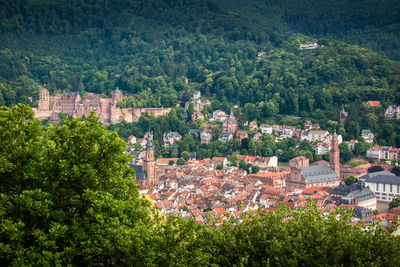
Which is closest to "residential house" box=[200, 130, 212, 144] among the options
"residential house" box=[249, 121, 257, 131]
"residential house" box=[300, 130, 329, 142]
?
"residential house" box=[249, 121, 257, 131]

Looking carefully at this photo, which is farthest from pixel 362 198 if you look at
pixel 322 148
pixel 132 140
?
pixel 132 140

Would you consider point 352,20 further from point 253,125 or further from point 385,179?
point 385,179

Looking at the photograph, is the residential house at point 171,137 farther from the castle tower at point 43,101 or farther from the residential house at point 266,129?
the castle tower at point 43,101

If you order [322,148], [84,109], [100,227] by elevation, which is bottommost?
[322,148]

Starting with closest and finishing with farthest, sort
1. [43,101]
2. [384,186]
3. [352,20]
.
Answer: [384,186] < [43,101] < [352,20]

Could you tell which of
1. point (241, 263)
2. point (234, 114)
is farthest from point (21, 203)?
point (234, 114)

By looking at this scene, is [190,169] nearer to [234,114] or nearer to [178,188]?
[178,188]
